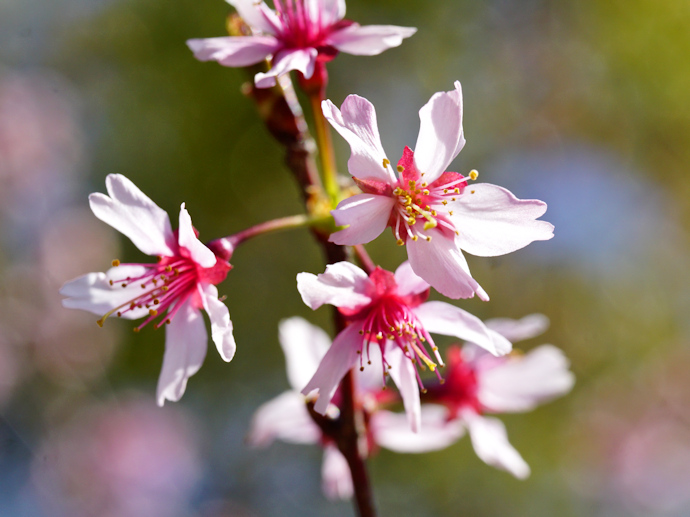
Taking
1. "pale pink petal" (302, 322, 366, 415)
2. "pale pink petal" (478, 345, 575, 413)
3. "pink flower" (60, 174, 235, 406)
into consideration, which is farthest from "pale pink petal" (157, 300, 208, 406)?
"pale pink petal" (478, 345, 575, 413)

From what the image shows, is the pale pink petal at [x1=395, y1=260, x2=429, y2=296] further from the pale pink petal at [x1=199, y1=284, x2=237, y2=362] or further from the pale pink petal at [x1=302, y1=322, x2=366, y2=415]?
the pale pink petal at [x1=199, y1=284, x2=237, y2=362]

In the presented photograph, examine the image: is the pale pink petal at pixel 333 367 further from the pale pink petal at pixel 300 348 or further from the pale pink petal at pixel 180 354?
the pale pink petal at pixel 300 348

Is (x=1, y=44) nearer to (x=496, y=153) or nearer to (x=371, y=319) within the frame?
(x=496, y=153)

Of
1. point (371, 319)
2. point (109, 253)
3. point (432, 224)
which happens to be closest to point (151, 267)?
point (371, 319)

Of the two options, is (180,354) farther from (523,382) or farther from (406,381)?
(523,382)

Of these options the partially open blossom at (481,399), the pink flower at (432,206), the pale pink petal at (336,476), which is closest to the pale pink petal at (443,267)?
the pink flower at (432,206)
